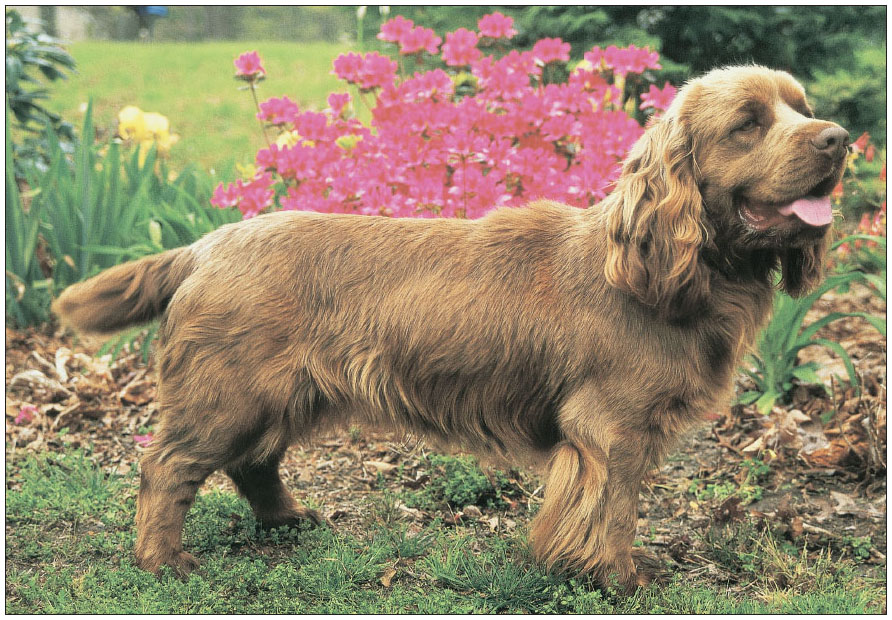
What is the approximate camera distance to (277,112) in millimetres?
4918

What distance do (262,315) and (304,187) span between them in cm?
167

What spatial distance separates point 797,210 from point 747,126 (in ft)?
1.03

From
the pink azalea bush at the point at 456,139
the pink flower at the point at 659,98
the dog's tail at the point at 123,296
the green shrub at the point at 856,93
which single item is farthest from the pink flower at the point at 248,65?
the green shrub at the point at 856,93

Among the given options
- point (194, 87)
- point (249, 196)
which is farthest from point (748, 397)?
point (194, 87)

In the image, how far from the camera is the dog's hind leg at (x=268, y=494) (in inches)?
142

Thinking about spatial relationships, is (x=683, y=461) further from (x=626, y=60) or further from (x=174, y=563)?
(x=174, y=563)

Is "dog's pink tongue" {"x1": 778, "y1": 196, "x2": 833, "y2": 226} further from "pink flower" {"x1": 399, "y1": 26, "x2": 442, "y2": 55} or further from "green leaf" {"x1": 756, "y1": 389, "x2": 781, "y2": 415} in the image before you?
"pink flower" {"x1": 399, "y1": 26, "x2": 442, "y2": 55}

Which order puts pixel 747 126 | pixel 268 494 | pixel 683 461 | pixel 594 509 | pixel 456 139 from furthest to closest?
pixel 683 461
pixel 456 139
pixel 268 494
pixel 594 509
pixel 747 126

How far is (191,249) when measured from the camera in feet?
10.9

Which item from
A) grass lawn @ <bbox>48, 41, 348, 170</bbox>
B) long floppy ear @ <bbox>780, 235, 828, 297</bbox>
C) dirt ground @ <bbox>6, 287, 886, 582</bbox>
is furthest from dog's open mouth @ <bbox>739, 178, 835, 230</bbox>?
grass lawn @ <bbox>48, 41, 348, 170</bbox>

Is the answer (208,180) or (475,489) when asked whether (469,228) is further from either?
(208,180)

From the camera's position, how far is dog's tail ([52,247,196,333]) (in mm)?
3305

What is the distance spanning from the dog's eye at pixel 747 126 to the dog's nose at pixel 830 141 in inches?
8.2

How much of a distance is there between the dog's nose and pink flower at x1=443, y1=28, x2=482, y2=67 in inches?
102
